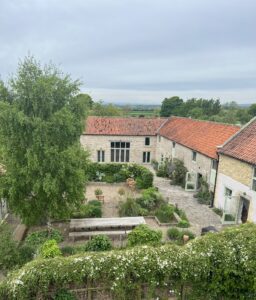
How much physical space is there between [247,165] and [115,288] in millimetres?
11196

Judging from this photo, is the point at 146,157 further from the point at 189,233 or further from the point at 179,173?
the point at 189,233

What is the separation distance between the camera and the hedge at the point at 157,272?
6941 millimetres

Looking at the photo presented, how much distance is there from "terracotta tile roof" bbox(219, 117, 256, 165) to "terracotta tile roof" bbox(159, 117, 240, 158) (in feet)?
4.73

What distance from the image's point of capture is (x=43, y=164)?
11031mm

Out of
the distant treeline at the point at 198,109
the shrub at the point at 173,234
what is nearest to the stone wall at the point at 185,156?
the shrub at the point at 173,234

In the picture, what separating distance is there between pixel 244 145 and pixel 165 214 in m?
6.89

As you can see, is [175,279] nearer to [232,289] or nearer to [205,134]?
[232,289]

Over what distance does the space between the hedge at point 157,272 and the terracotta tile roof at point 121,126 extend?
77.6 feet

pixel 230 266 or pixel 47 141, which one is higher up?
pixel 47 141

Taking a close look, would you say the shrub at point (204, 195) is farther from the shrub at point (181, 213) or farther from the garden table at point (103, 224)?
the garden table at point (103, 224)

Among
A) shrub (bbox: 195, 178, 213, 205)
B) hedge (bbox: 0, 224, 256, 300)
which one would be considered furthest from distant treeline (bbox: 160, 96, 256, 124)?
hedge (bbox: 0, 224, 256, 300)

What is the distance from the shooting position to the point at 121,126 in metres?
31.4

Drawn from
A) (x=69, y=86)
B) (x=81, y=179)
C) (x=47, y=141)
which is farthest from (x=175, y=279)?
(x=69, y=86)

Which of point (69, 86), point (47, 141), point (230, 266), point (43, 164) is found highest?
point (69, 86)
